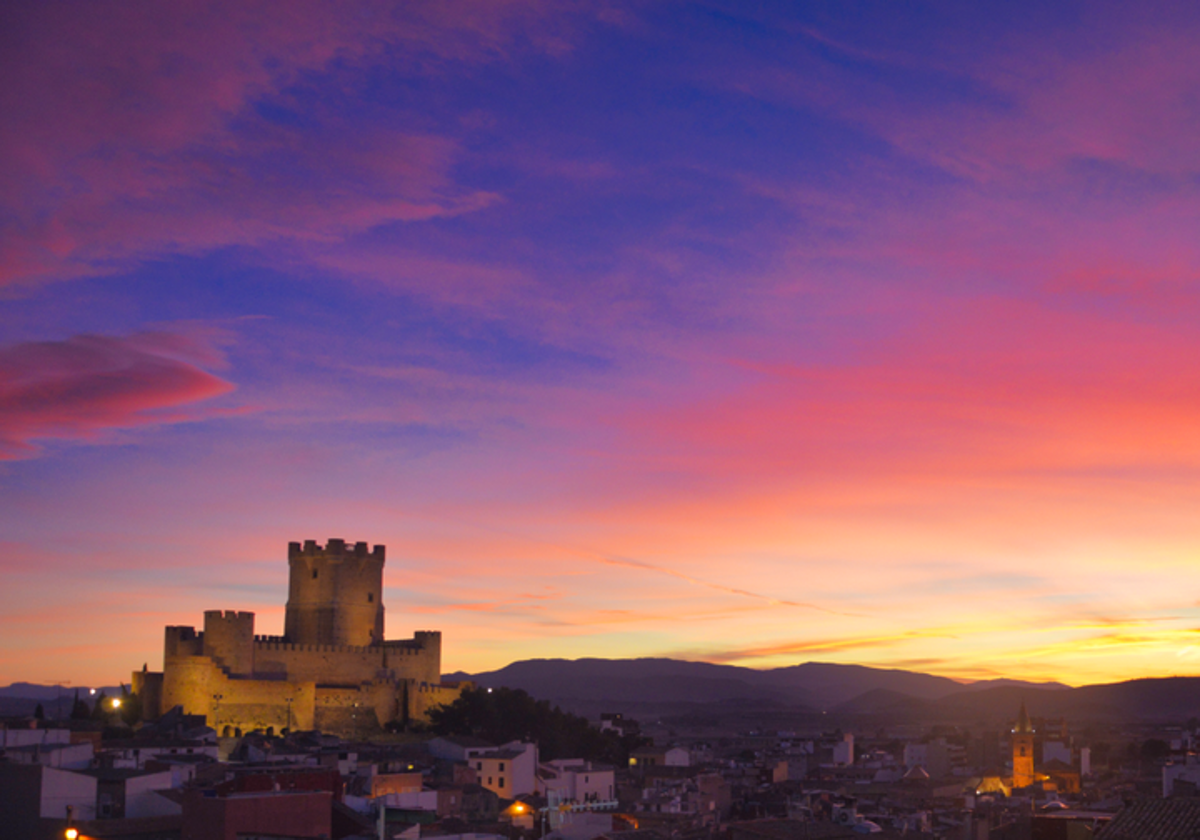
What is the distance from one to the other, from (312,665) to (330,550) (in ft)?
29.2

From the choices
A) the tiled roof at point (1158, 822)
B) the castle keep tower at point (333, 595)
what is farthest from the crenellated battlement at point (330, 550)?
the tiled roof at point (1158, 822)

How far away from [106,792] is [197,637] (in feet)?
123

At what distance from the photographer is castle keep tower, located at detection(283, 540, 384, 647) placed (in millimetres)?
85062

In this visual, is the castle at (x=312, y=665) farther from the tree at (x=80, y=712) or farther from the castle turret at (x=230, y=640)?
the tree at (x=80, y=712)

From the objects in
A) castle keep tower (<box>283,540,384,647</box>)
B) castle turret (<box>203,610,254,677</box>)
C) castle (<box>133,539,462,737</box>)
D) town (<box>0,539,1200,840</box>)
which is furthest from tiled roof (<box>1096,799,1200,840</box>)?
castle keep tower (<box>283,540,384,647</box>)

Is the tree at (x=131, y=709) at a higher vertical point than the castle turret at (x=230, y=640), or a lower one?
lower

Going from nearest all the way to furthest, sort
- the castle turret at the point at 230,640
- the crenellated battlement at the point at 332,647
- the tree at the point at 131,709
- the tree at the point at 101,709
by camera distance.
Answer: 1. the tree at the point at 101,709
2. the tree at the point at 131,709
3. the castle turret at the point at 230,640
4. the crenellated battlement at the point at 332,647

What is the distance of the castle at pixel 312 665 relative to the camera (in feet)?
240

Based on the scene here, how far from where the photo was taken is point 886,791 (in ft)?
230

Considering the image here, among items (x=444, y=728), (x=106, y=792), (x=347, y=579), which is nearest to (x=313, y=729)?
(x=444, y=728)

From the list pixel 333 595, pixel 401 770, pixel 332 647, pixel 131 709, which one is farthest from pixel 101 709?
pixel 401 770

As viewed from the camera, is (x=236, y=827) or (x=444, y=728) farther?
(x=444, y=728)

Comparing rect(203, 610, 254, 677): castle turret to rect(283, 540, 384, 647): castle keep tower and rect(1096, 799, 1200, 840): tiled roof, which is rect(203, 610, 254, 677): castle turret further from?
rect(1096, 799, 1200, 840): tiled roof

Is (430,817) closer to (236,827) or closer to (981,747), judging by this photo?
(236,827)
